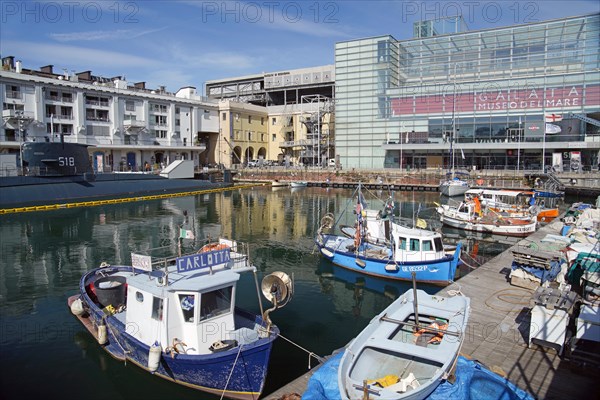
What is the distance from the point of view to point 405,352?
9.58 meters

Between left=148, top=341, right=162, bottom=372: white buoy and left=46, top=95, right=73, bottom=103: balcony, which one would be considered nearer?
left=148, top=341, right=162, bottom=372: white buoy

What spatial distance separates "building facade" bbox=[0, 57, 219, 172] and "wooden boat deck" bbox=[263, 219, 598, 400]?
54246mm

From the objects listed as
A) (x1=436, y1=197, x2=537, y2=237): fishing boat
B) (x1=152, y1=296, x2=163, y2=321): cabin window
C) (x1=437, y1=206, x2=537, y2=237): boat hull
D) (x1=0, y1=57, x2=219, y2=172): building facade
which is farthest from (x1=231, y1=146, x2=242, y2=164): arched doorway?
(x1=152, y1=296, x2=163, y2=321): cabin window

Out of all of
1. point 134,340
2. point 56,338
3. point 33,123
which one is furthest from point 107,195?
point 134,340

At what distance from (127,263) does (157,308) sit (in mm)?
15062

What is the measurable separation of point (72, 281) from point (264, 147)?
79.3 meters

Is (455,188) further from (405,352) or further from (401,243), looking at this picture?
(405,352)

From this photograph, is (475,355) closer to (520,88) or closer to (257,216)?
(257,216)

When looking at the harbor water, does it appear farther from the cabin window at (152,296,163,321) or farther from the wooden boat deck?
the wooden boat deck

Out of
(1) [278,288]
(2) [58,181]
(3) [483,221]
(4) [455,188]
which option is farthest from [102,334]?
(4) [455,188]

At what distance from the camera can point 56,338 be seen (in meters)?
15.6

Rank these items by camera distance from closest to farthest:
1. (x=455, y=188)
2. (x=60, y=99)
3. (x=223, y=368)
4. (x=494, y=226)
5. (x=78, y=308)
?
1. (x=223, y=368)
2. (x=78, y=308)
3. (x=494, y=226)
4. (x=455, y=188)
5. (x=60, y=99)

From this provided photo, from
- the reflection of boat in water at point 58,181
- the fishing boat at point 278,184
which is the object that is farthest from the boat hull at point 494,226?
the fishing boat at point 278,184

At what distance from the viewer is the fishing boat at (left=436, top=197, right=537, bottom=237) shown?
33938 mm
